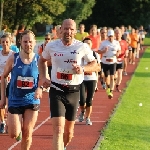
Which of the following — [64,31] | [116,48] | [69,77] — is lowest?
[116,48]

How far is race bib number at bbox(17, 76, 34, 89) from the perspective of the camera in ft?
28.8

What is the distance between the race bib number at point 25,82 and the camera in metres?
8.77

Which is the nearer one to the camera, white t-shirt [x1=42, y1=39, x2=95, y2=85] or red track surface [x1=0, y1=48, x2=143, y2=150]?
white t-shirt [x1=42, y1=39, x2=95, y2=85]

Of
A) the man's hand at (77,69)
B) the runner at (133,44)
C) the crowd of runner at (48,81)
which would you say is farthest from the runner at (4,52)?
the runner at (133,44)

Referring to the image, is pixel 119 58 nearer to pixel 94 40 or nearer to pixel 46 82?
pixel 94 40

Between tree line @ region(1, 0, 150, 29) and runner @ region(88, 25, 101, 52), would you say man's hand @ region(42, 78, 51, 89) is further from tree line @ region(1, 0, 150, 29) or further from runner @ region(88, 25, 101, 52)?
tree line @ region(1, 0, 150, 29)

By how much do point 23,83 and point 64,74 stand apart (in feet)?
2.04

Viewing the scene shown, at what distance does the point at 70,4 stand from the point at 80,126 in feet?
190

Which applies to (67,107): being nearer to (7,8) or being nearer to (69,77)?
(69,77)

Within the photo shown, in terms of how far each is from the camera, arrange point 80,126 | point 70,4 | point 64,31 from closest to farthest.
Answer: point 64,31 → point 80,126 → point 70,4

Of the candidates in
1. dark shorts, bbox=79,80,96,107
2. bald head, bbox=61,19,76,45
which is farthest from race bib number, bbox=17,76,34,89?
dark shorts, bbox=79,80,96,107

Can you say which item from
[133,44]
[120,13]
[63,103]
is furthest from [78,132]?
[120,13]

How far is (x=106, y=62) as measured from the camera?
1939 cm

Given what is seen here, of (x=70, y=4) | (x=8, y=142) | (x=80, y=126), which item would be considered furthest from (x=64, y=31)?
(x=70, y=4)
